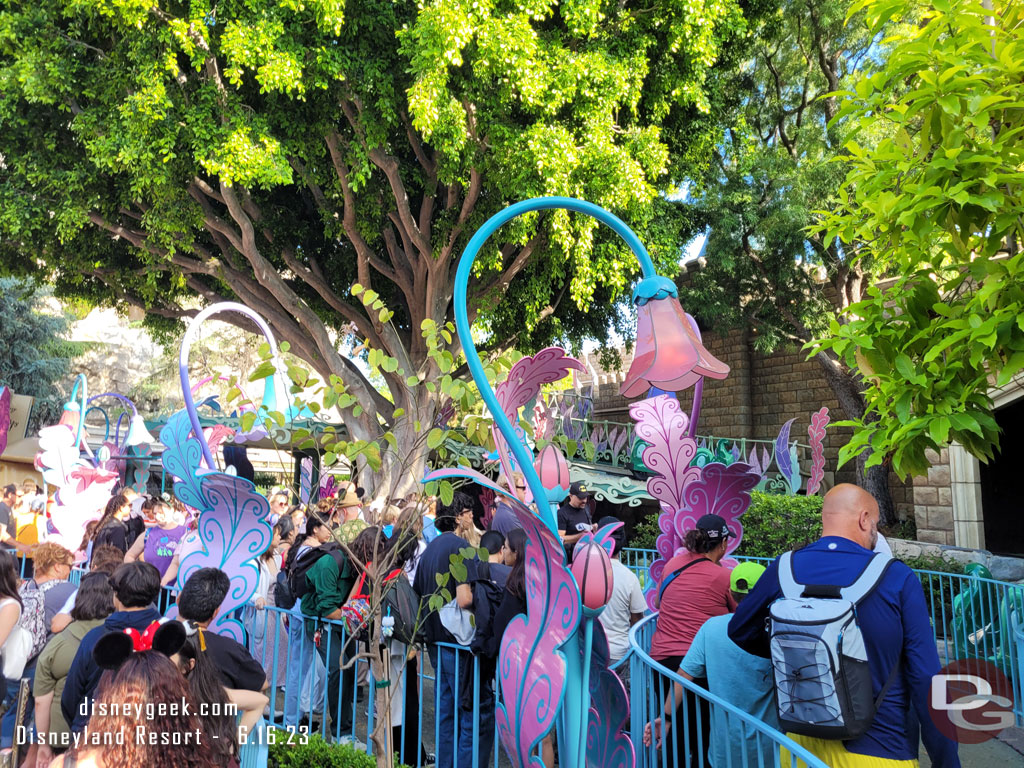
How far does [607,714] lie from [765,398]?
17.0 m

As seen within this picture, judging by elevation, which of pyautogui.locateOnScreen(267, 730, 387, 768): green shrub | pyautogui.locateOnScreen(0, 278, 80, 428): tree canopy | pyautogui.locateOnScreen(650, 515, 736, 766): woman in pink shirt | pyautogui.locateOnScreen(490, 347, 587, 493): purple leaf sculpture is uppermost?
pyautogui.locateOnScreen(0, 278, 80, 428): tree canopy

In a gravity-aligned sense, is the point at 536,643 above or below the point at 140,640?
below

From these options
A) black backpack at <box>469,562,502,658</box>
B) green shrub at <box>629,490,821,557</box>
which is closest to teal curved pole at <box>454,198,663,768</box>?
black backpack at <box>469,562,502,658</box>

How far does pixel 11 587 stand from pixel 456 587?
237cm

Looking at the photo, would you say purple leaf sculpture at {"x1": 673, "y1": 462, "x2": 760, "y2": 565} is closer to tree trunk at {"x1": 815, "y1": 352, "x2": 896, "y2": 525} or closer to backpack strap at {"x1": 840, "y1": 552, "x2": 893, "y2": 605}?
backpack strap at {"x1": 840, "y1": 552, "x2": 893, "y2": 605}

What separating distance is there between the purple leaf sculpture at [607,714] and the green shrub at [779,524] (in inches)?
342

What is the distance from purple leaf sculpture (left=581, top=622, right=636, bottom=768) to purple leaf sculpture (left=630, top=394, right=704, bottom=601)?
8.19ft

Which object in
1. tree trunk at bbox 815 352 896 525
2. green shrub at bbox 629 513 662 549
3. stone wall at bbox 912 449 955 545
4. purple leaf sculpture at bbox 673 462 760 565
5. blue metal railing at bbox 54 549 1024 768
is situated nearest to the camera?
blue metal railing at bbox 54 549 1024 768

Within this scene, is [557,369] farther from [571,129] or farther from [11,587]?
[571,129]

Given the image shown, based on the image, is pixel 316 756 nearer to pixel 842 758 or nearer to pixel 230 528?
pixel 230 528

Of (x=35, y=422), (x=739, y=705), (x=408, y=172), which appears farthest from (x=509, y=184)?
(x=35, y=422)

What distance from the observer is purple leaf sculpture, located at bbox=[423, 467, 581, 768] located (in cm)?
330

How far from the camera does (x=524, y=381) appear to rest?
3680mm

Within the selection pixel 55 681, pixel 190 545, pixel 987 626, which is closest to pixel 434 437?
pixel 55 681
